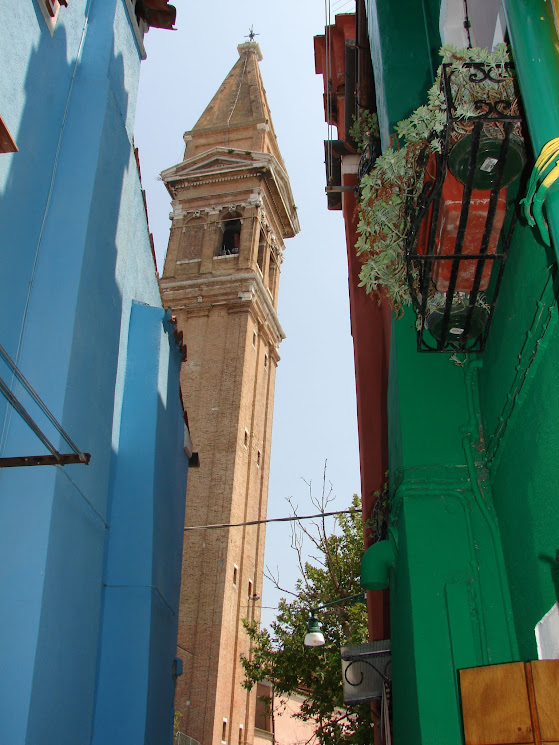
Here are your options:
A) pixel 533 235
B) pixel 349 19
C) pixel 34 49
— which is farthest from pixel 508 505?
pixel 349 19

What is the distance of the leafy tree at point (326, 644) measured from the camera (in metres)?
13.9

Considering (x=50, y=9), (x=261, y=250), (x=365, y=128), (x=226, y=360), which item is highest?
(x=261, y=250)

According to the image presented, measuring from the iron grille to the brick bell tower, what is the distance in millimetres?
20105

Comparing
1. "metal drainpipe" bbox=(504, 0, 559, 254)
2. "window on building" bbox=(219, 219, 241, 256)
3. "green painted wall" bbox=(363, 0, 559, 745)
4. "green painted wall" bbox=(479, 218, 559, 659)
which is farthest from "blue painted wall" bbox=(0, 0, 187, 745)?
"window on building" bbox=(219, 219, 241, 256)

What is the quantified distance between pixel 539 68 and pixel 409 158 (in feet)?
8.22

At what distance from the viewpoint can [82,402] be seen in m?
6.31

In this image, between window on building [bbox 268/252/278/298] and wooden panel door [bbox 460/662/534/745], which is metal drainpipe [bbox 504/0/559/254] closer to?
wooden panel door [bbox 460/662/534/745]

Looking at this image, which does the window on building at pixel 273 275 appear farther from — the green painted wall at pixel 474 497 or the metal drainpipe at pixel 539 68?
the metal drainpipe at pixel 539 68

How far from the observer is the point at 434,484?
5.05 m

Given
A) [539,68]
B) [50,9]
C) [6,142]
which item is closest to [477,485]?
[539,68]

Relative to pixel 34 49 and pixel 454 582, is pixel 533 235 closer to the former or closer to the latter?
pixel 454 582

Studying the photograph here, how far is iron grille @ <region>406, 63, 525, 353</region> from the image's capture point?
11.7 ft

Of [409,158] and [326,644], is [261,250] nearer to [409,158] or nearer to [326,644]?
[326,644]

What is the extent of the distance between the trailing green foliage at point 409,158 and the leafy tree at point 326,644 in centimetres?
1050
